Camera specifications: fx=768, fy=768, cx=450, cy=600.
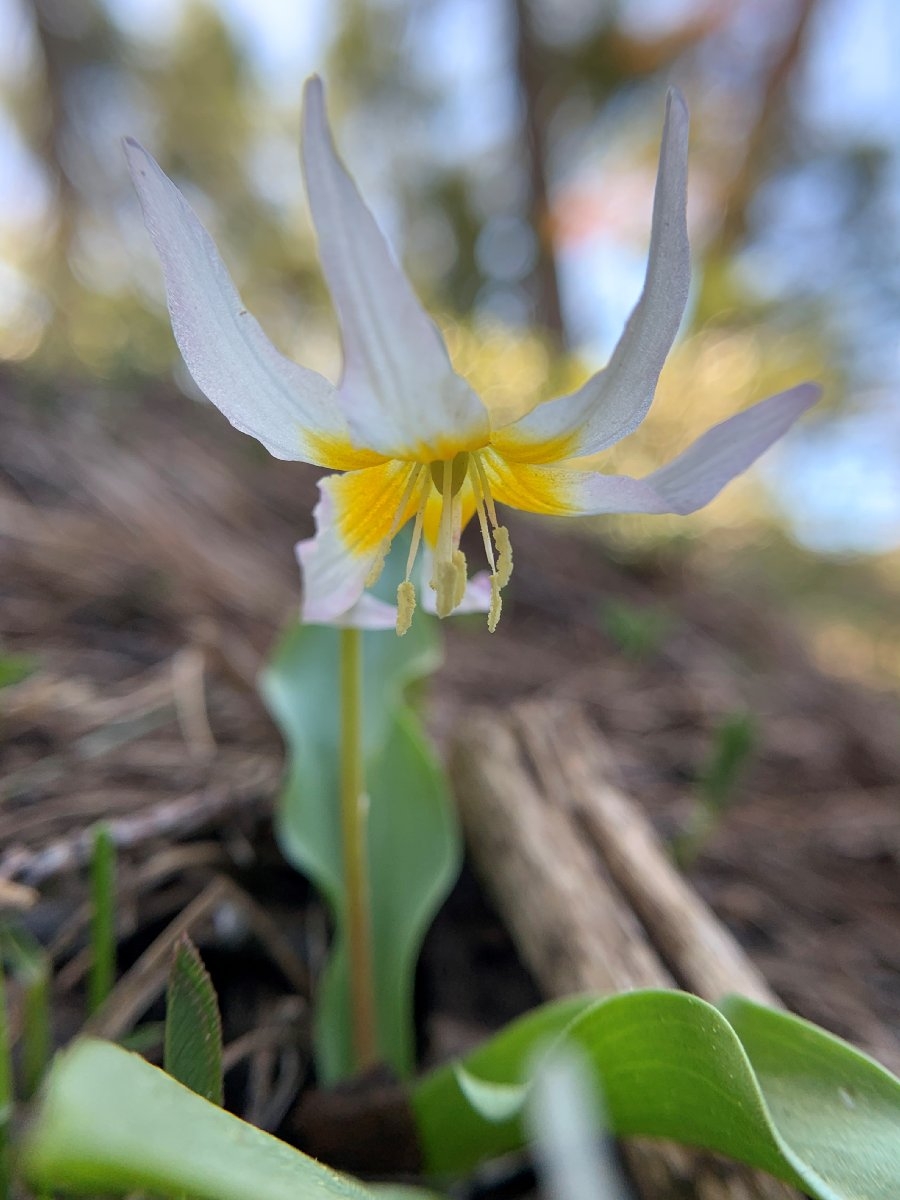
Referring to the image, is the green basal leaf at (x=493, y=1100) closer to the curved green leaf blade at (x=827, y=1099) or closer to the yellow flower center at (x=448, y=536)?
the curved green leaf blade at (x=827, y=1099)

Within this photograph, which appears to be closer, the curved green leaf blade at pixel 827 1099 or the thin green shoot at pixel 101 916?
the curved green leaf blade at pixel 827 1099

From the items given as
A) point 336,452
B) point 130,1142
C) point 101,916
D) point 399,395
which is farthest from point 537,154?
point 130,1142

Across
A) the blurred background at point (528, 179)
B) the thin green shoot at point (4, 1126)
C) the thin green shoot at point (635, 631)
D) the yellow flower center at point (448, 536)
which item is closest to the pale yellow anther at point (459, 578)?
the yellow flower center at point (448, 536)

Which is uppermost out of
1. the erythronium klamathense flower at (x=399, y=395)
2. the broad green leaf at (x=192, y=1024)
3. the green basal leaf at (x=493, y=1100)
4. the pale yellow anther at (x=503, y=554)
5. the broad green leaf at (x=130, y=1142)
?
the erythronium klamathense flower at (x=399, y=395)

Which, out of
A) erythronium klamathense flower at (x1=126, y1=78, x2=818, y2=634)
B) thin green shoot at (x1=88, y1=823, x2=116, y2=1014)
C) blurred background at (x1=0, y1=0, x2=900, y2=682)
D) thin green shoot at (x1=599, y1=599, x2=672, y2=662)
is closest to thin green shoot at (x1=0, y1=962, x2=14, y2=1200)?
thin green shoot at (x1=88, y1=823, x2=116, y2=1014)

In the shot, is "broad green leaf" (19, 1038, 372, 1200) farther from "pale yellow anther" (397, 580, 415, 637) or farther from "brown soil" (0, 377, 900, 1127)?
"brown soil" (0, 377, 900, 1127)

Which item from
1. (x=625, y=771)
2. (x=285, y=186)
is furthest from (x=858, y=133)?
(x=625, y=771)

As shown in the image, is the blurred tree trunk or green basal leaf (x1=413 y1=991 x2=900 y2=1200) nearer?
green basal leaf (x1=413 y1=991 x2=900 y2=1200)
